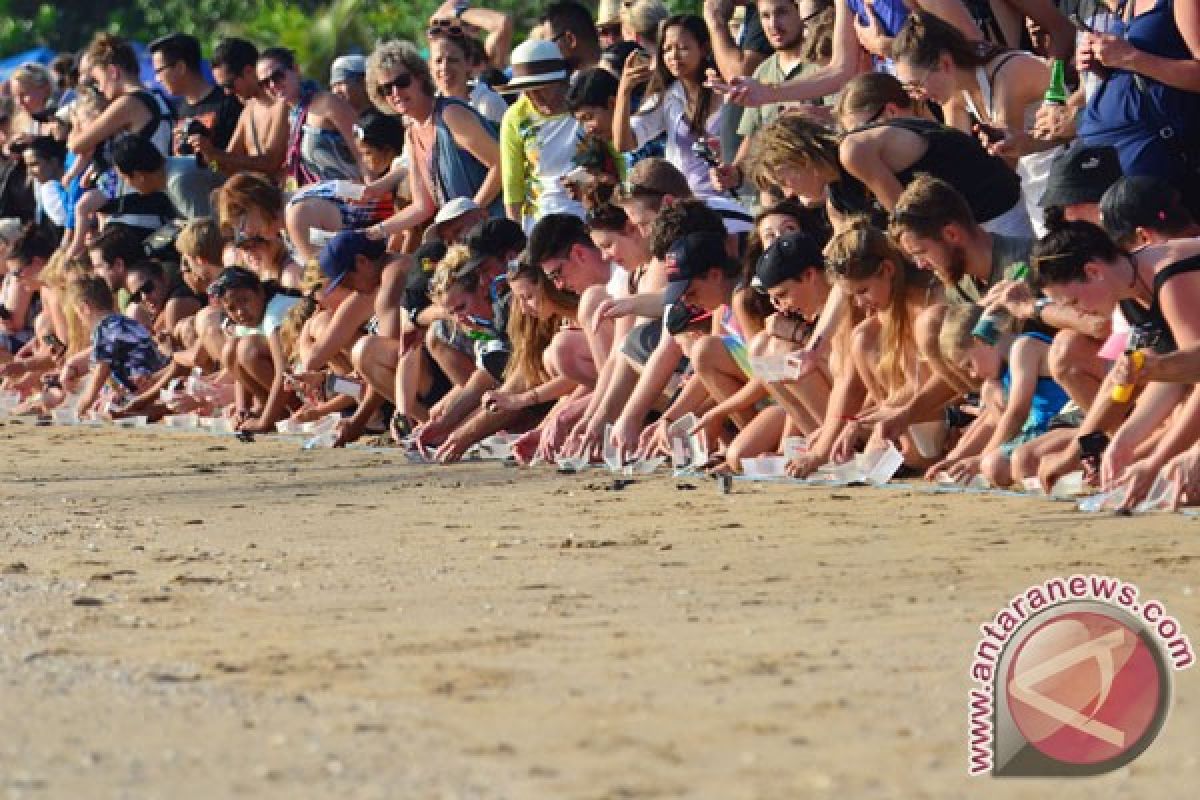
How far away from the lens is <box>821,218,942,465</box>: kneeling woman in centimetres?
882

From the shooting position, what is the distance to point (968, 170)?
882 centimetres

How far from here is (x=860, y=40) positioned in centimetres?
979

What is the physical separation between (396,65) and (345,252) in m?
0.97

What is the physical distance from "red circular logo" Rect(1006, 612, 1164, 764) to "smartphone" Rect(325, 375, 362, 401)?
776 cm

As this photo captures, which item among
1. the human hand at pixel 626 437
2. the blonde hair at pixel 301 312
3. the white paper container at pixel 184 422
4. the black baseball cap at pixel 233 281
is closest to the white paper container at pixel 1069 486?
the human hand at pixel 626 437

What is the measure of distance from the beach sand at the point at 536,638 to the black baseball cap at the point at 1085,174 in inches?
42.7

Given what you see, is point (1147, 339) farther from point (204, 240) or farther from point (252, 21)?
point (252, 21)

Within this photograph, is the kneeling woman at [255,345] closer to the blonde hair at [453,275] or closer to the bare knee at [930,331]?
the blonde hair at [453,275]

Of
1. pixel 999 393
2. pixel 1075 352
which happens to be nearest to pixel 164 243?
pixel 999 393

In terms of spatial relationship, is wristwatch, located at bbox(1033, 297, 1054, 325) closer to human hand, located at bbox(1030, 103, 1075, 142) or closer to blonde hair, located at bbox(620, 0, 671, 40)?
human hand, located at bbox(1030, 103, 1075, 142)

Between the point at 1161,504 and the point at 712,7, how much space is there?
4.19 m

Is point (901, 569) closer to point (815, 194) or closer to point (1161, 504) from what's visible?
point (1161, 504)

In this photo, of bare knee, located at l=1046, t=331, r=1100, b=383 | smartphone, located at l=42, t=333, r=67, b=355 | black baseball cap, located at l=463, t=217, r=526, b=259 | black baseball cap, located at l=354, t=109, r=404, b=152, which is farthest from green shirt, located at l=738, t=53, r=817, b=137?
smartphone, located at l=42, t=333, r=67, b=355

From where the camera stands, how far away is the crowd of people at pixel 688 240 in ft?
27.0
